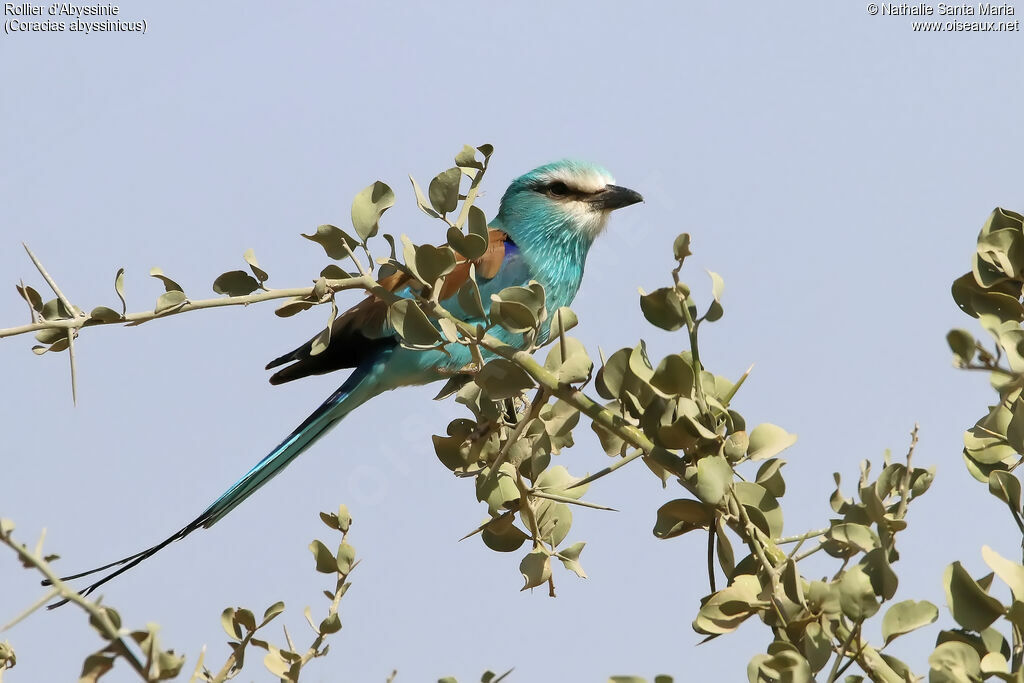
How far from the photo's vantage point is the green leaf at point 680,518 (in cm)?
122

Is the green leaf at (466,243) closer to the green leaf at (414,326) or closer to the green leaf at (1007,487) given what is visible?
Result: the green leaf at (414,326)

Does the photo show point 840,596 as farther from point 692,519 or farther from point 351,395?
point 351,395

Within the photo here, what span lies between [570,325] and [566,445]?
400mm

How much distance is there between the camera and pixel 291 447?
318cm

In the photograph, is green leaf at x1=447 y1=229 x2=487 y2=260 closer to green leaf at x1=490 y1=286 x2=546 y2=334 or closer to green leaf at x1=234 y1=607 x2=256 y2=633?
green leaf at x1=490 y1=286 x2=546 y2=334

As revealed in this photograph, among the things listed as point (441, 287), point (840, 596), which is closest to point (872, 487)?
point (840, 596)

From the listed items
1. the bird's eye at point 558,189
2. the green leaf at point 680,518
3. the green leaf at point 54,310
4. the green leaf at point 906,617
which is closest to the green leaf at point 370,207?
the green leaf at point 54,310

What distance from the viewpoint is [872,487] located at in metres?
1.09

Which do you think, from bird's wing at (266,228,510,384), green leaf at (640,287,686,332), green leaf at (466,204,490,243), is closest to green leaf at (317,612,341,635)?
green leaf at (466,204,490,243)

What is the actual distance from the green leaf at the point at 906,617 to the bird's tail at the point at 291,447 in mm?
1718

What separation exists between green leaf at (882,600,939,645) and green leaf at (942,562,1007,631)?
0.10ft

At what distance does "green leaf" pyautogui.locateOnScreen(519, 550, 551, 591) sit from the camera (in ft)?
5.60

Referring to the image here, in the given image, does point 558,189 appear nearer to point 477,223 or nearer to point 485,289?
point 485,289

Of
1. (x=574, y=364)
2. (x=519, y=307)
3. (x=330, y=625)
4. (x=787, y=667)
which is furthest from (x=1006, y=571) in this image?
(x=330, y=625)
